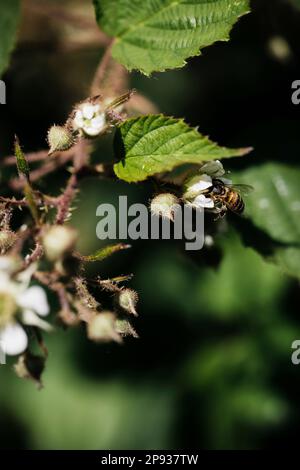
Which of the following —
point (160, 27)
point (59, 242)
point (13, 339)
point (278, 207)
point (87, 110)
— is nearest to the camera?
point (59, 242)

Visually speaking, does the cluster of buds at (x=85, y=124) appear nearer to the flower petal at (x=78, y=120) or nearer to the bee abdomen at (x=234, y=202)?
the flower petal at (x=78, y=120)

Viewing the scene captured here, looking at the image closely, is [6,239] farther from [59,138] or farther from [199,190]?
[199,190]

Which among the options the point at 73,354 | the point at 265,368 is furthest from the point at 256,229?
the point at 73,354

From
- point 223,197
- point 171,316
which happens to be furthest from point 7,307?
point 171,316

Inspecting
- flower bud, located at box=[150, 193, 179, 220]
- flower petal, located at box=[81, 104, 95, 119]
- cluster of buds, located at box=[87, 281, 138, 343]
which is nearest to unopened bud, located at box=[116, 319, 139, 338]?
cluster of buds, located at box=[87, 281, 138, 343]

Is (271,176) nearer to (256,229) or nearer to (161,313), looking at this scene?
(256,229)
